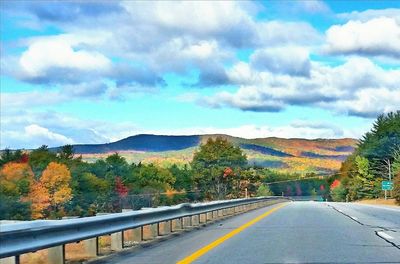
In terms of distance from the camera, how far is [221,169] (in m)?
134

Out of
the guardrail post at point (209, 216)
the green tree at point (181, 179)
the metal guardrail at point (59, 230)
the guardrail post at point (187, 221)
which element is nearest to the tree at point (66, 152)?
the green tree at point (181, 179)

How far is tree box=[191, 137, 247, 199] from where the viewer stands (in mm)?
133250

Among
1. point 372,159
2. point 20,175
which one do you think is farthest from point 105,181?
point 372,159

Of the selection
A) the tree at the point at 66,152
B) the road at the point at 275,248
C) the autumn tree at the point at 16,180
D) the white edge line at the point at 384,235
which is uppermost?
the tree at the point at 66,152

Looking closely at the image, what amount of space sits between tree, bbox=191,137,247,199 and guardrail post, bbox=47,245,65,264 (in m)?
119

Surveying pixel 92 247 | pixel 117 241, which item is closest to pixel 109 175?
pixel 117 241

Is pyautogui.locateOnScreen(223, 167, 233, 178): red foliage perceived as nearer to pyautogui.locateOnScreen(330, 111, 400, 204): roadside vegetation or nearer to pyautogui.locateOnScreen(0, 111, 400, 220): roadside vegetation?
pyautogui.locateOnScreen(0, 111, 400, 220): roadside vegetation

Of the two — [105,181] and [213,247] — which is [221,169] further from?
[213,247]

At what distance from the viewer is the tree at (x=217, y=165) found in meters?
133

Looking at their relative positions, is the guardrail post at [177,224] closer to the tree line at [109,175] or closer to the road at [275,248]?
the road at [275,248]

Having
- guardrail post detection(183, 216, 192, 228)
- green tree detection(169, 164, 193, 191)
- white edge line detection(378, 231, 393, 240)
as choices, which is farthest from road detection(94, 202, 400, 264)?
green tree detection(169, 164, 193, 191)

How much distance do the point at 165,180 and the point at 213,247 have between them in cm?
15541

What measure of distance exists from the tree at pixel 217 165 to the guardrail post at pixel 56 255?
390ft

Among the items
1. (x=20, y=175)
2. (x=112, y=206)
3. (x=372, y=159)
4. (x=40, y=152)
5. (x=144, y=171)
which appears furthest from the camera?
(x=144, y=171)
